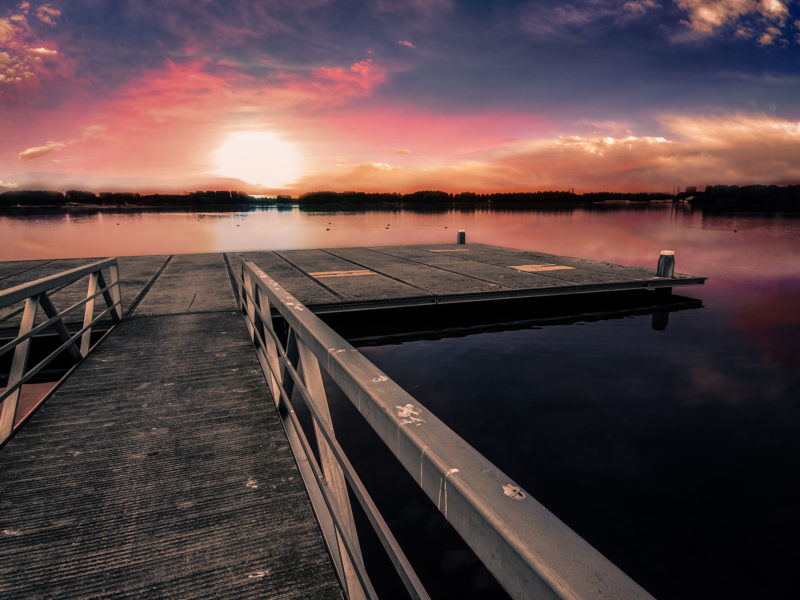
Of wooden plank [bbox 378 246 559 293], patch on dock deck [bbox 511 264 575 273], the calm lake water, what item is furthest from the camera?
patch on dock deck [bbox 511 264 575 273]

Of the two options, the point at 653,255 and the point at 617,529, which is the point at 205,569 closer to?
the point at 617,529

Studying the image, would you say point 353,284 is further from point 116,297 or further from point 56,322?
point 56,322

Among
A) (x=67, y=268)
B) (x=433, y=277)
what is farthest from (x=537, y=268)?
(x=67, y=268)

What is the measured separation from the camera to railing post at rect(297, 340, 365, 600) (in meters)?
2.00

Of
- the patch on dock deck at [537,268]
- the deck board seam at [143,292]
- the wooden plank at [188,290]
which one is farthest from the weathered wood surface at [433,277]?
the deck board seam at [143,292]

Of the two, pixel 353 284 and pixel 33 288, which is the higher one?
pixel 33 288

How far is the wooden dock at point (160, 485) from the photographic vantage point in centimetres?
A: 242

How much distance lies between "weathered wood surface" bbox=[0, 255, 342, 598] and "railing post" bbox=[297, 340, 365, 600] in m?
0.37

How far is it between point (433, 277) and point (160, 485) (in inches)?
442

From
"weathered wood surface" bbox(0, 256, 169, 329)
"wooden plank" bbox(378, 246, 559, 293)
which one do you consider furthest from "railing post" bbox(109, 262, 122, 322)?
"wooden plank" bbox(378, 246, 559, 293)

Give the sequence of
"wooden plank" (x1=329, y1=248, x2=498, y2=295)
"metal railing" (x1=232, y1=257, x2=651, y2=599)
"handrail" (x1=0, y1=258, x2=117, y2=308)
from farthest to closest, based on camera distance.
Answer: "wooden plank" (x1=329, y1=248, x2=498, y2=295), "handrail" (x1=0, y1=258, x2=117, y2=308), "metal railing" (x1=232, y1=257, x2=651, y2=599)

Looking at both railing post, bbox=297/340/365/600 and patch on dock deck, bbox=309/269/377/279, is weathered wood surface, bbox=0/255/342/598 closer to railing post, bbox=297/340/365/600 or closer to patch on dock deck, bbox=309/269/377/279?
railing post, bbox=297/340/365/600

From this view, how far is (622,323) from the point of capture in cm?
1327

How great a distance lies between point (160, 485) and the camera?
318 cm
